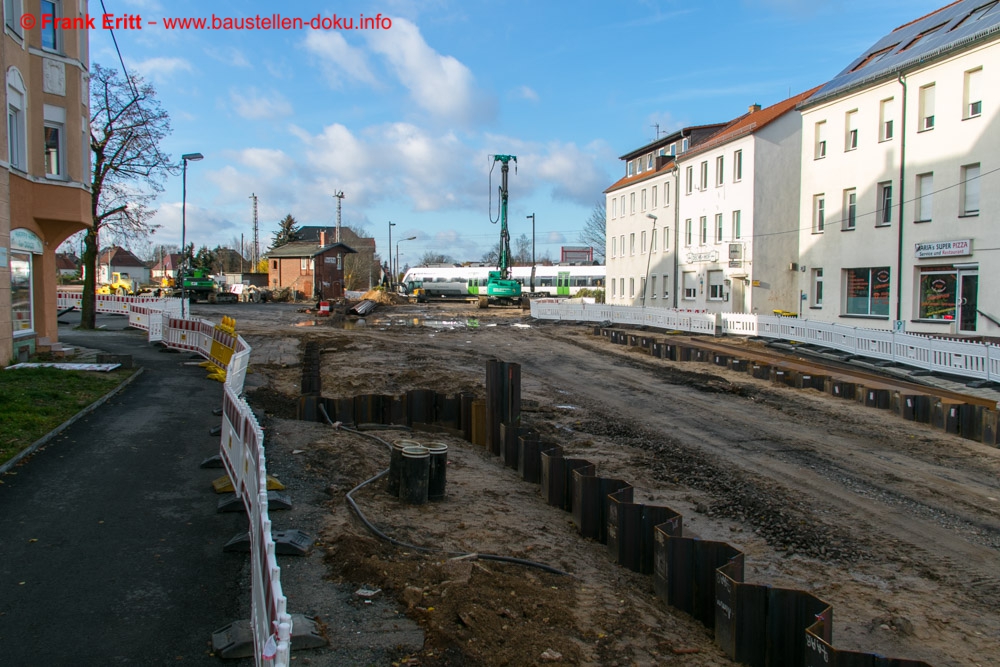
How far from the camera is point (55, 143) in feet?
59.3

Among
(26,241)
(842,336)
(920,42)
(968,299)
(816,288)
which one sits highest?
(920,42)

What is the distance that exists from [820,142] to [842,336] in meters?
13.6

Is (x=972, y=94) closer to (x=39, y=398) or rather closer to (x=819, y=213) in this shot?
(x=819, y=213)

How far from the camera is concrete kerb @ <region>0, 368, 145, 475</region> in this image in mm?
8336

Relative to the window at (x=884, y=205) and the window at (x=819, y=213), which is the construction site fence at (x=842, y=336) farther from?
the window at (x=819, y=213)

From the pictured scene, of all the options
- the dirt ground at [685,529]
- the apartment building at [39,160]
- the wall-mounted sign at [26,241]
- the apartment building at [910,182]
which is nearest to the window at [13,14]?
the apartment building at [39,160]

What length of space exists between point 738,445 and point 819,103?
25.5 m

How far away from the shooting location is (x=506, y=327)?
36.1 metres

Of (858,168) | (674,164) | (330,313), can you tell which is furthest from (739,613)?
(674,164)

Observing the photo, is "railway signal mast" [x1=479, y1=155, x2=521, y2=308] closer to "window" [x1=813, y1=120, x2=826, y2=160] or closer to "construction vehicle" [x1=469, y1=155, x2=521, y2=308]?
"construction vehicle" [x1=469, y1=155, x2=521, y2=308]

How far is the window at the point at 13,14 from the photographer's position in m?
15.2

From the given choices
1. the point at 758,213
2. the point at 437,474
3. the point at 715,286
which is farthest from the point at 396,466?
the point at 715,286

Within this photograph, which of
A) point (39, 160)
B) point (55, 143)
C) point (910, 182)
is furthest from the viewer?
point (910, 182)

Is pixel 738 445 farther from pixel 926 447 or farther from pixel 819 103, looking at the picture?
pixel 819 103
